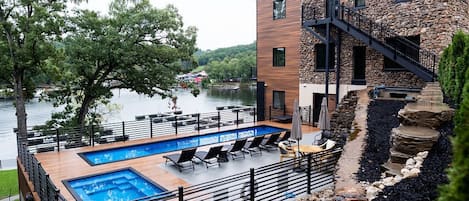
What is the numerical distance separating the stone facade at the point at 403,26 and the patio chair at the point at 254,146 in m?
5.99

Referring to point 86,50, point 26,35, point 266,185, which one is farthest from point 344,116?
point 26,35

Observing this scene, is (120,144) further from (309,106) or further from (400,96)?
(400,96)

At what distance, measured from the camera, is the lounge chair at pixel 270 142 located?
37.7 feet

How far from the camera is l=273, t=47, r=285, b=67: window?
17.7 meters

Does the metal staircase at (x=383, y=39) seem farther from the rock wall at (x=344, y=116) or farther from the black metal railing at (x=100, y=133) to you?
the black metal railing at (x=100, y=133)

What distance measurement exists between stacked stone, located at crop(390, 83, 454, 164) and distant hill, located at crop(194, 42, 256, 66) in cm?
3424

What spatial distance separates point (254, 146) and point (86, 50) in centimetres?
813

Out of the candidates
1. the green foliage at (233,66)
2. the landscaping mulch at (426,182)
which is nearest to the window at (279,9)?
→ the landscaping mulch at (426,182)

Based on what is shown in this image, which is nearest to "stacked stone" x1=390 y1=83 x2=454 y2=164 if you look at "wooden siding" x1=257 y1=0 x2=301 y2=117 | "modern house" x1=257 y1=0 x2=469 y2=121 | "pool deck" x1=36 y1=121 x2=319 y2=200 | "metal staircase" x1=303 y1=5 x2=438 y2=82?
"pool deck" x1=36 y1=121 x2=319 y2=200

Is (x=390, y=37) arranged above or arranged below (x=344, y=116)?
above

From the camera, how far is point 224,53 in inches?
1719

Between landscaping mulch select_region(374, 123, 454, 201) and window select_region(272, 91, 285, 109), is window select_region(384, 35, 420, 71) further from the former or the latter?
landscaping mulch select_region(374, 123, 454, 201)

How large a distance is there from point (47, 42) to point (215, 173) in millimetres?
7905

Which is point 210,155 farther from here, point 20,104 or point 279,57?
point 279,57
